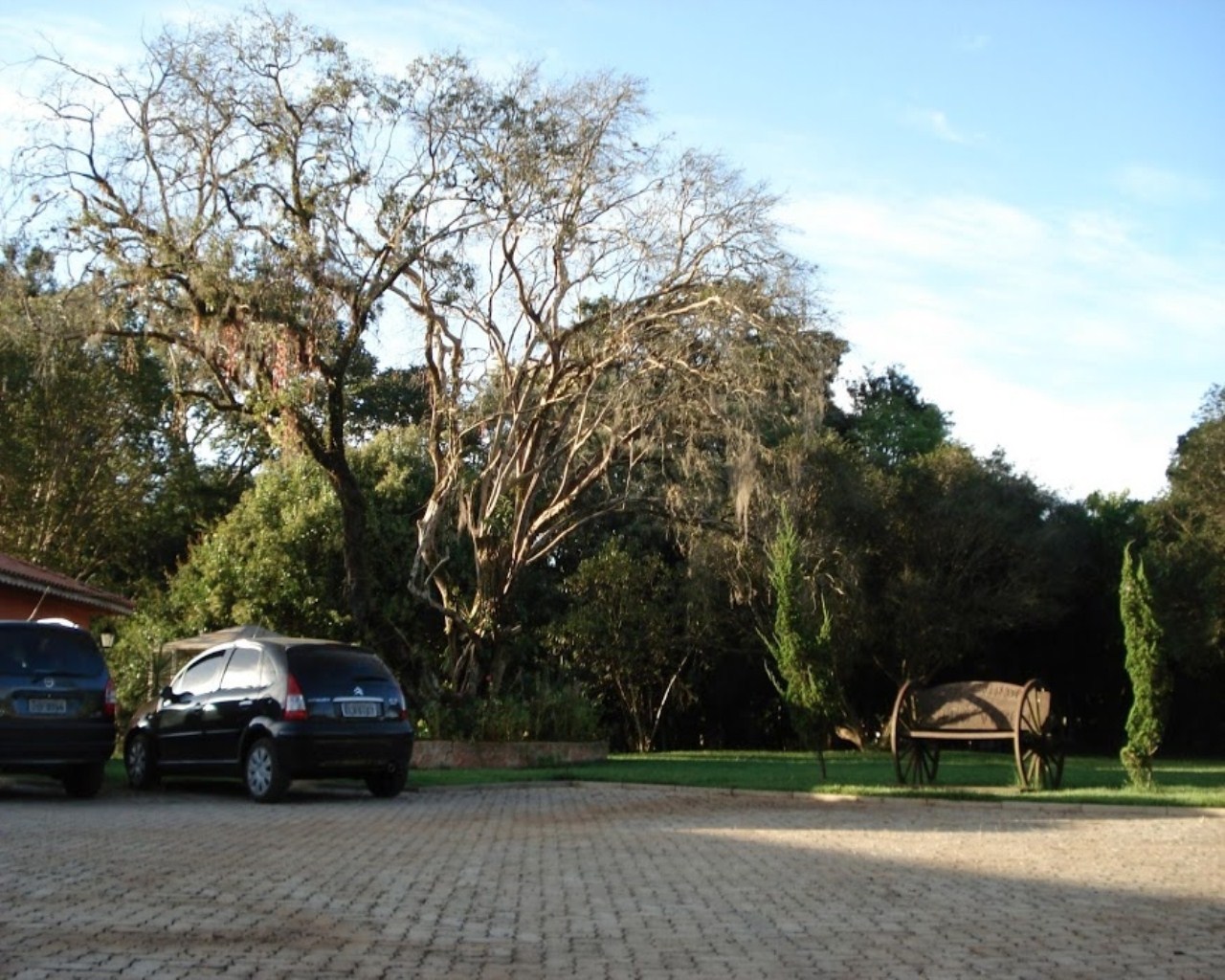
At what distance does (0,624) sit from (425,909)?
9.96 meters

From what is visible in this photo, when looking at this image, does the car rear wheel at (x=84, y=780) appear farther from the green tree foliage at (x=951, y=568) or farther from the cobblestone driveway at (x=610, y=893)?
the green tree foliage at (x=951, y=568)

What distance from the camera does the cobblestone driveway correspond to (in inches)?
304

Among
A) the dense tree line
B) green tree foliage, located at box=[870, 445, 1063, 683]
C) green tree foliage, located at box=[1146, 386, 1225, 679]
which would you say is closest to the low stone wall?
the dense tree line

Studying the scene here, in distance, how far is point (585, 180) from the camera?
2458cm

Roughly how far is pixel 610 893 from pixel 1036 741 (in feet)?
33.3

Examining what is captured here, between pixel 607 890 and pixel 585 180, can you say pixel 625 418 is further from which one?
pixel 607 890

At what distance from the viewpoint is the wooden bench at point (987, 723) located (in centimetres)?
1880

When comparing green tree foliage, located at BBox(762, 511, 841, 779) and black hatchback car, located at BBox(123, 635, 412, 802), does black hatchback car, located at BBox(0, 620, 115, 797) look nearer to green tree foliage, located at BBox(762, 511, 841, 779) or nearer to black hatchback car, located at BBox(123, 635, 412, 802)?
black hatchback car, located at BBox(123, 635, 412, 802)

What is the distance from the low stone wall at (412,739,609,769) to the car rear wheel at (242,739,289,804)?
23.7 ft

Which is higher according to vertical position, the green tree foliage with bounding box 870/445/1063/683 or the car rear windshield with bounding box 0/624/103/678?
the green tree foliage with bounding box 870/445/1063/683

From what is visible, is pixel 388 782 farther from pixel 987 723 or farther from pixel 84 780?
pixel 987 723

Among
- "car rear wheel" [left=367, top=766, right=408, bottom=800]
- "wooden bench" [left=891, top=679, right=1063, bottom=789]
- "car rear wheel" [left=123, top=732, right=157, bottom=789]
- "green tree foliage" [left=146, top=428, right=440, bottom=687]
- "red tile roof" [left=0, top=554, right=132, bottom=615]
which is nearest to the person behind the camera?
"car rear wheel" [left=367, top=766, right=408, bottom=800]

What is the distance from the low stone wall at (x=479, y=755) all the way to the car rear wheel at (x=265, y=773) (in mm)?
7213

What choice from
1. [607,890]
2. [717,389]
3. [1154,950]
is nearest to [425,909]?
[607,890]
